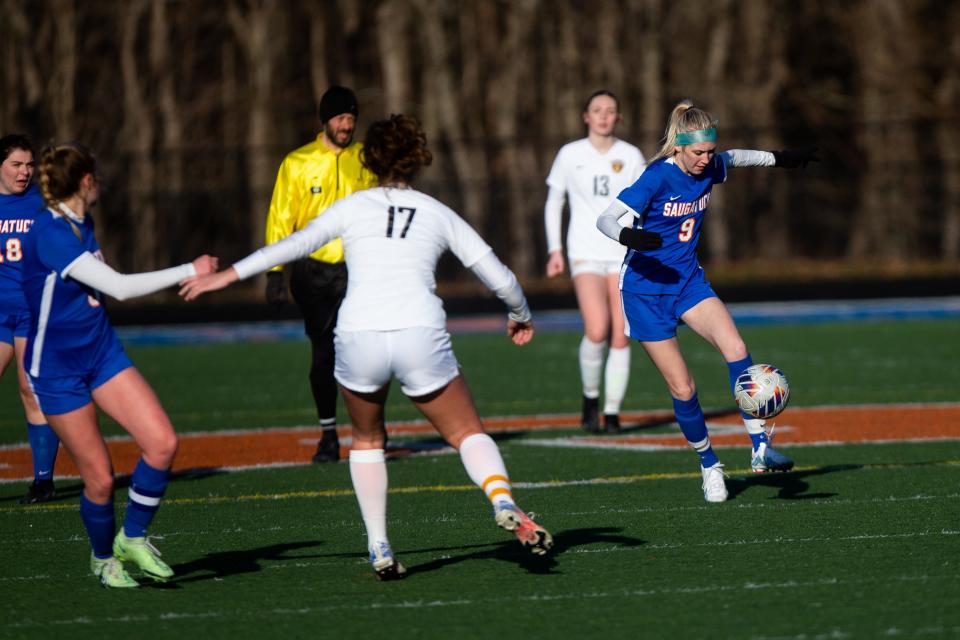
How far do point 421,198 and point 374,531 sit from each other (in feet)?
4.46

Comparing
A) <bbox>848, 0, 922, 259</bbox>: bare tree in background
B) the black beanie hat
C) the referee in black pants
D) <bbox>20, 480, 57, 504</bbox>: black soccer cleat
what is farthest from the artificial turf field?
<bbox>848, 0, 922, 259</bbox>: bare tree in background

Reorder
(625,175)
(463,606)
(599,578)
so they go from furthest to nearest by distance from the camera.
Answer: (625,175), (599,578), (463,606)

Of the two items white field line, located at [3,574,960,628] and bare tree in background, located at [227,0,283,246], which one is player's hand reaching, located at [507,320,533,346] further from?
bare tree in background, located at [227,0,283,246]

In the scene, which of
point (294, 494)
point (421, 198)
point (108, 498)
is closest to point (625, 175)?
point (294, 494)

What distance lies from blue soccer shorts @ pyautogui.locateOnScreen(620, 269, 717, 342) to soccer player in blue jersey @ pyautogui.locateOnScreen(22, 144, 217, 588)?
8.97 ft

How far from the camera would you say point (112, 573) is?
5902 millimetres

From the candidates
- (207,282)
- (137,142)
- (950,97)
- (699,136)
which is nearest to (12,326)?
(207,282)

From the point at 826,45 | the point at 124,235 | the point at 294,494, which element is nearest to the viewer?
the point at 294,494

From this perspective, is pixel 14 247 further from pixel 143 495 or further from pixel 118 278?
pixel 118 278

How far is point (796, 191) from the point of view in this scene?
32094 millimetres

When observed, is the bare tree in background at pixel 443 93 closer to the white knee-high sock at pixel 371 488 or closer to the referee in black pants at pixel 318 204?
the referee in black pants at pixel 318 204

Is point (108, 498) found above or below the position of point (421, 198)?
below

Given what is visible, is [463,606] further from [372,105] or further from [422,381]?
[372,105]

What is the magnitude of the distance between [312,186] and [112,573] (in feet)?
12.1
